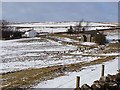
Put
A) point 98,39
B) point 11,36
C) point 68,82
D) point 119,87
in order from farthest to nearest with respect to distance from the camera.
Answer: point 11,36, point 98,39, point 68,82, point 119,87

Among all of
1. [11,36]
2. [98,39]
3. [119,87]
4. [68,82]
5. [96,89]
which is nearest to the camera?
[96,89]

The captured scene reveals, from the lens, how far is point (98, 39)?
225 ft

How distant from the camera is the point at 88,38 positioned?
72688 millimetres

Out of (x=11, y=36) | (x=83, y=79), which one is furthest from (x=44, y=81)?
(x=11, y=36)

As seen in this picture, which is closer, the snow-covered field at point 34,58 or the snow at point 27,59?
the snow at point 27,59

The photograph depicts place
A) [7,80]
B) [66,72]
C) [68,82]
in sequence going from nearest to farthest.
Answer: [68,82] → [7,80] → [66,72]

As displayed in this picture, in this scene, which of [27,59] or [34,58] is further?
[34,58]

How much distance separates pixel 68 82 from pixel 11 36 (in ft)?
225

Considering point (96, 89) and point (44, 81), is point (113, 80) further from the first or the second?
point (44, 81)

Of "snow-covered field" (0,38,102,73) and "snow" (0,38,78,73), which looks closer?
"snow" (0,38,78,73)

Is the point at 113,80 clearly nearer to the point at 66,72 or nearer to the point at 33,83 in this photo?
the point at 33,83

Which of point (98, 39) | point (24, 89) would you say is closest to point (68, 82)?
point (24, 89)

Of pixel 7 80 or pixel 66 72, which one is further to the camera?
pixel 66 72

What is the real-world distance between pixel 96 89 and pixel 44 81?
491 cm
